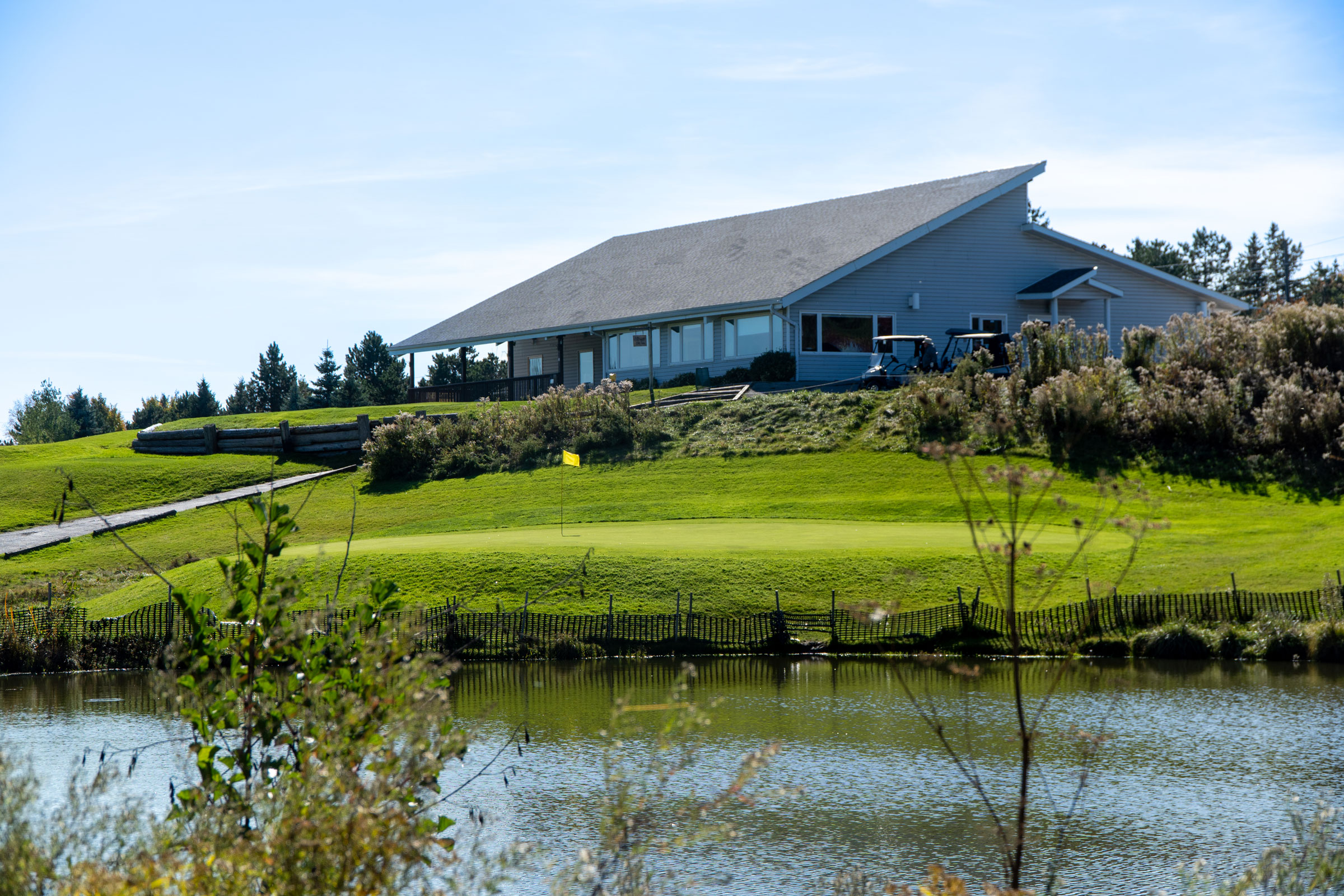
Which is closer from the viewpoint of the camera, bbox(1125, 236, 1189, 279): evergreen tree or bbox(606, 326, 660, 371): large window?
bbox(606, 326, 660, 371): large window

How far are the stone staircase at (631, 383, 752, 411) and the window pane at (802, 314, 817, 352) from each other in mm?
2436

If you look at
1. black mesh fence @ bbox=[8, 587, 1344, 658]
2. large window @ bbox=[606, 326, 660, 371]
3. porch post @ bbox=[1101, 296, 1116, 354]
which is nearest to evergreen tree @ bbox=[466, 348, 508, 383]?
large window @ bbox=[606, 326, 660, 371]

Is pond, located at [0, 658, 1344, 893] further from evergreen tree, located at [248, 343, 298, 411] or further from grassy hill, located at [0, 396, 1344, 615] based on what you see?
evergreen tree, located at [248, 343, 298, 411]

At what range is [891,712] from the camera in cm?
1502

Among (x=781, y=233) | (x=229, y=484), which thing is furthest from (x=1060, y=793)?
(x=781, y=233)

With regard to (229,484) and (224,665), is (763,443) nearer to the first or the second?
(229,484)

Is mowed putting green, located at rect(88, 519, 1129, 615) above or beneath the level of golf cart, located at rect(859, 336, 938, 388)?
beneath

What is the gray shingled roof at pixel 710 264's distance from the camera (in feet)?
133

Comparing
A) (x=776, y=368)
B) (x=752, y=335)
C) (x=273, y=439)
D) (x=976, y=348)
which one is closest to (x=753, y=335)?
(x=752, y=335)

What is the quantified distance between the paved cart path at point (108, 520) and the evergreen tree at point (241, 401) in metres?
49.5

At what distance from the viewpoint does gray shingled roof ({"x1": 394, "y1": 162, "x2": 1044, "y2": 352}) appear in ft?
133

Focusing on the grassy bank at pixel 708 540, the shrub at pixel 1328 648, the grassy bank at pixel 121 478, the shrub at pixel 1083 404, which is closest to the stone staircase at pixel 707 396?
the grassy bank at pixel 708 540

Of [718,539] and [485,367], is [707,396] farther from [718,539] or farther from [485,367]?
[485,367]

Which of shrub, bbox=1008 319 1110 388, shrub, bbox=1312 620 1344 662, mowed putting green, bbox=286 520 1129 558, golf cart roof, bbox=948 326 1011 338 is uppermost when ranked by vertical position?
golf cart roof, bbox=948 326 1011 338
